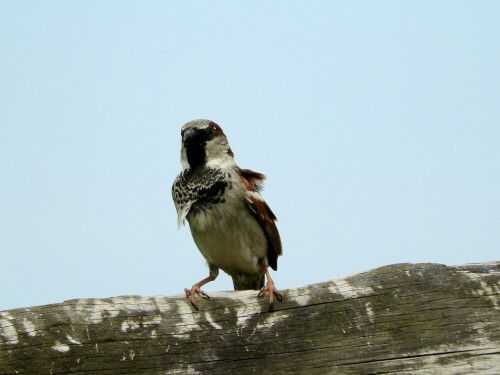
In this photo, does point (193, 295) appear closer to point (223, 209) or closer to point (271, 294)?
point (271, 294)

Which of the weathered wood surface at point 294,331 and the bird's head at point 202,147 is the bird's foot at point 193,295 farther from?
the bird's head at point 202,147

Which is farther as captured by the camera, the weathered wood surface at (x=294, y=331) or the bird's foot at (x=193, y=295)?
the bird's foot at (x=193, y=295)

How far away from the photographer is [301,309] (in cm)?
229

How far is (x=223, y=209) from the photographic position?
4172mm

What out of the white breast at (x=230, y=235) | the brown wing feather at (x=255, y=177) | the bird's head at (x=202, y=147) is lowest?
the white breast at (x=230, y=235)

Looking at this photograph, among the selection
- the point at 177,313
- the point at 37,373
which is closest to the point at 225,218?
the point at 177,313

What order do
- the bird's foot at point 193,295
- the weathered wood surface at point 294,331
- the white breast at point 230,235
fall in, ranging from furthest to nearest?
the white breast at point 230,235 → the bird's foot at point 193,295 → the weathered wood surface at point 294,331

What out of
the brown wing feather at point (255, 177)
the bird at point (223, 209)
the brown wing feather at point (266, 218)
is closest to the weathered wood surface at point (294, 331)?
the bird at point (223, 209)

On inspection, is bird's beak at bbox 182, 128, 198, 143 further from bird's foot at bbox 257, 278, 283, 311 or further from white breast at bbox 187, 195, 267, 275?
bird's foot at bbox 257, 278, 283, 311

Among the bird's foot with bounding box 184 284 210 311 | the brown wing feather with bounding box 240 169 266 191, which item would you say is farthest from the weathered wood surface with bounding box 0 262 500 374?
the brown wing feather with bounding box 240 169 266 191

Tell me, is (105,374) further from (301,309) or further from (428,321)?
(428,321)

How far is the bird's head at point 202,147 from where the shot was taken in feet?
14.3

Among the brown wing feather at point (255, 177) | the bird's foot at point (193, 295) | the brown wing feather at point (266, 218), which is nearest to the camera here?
the bird's foot at point (193, 295)

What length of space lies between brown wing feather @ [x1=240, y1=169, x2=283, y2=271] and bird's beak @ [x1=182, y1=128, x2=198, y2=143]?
1.21 feet
